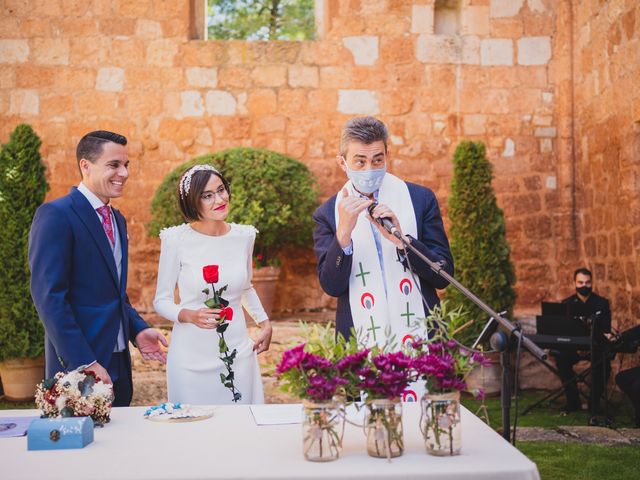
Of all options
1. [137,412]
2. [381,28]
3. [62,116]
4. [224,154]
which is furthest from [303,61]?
[137,412]

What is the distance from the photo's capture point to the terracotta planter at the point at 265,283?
8.11m

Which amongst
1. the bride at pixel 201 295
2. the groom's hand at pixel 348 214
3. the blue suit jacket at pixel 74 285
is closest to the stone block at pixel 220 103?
the bride at pixel 201 295

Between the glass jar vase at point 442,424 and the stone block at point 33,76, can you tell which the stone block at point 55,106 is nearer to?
the stone block at point 33,76

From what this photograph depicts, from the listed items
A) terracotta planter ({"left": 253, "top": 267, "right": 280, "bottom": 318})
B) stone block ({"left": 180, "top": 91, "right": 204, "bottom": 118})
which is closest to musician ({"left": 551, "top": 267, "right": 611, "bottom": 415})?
terracotta planter ({"left": 253, "top": 267, "right": 280, "bottom": 318})

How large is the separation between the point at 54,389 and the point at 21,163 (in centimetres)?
540

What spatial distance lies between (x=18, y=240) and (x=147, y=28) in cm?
309

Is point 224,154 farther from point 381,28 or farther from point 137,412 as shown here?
point 137,412

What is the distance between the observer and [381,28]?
926 cm

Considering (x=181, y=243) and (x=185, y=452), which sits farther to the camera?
(x=181, y=243)

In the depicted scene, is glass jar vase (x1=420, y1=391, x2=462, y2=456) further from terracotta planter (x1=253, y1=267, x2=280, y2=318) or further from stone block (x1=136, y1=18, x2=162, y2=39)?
stone block (x1=136, y1=18, x2=162, y2=39)

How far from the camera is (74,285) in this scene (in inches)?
129

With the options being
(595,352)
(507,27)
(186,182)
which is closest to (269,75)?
(507,27)

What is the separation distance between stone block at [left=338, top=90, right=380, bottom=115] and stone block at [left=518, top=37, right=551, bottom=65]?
1.75 meters

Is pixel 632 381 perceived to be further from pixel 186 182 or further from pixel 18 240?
pixel 18 240
